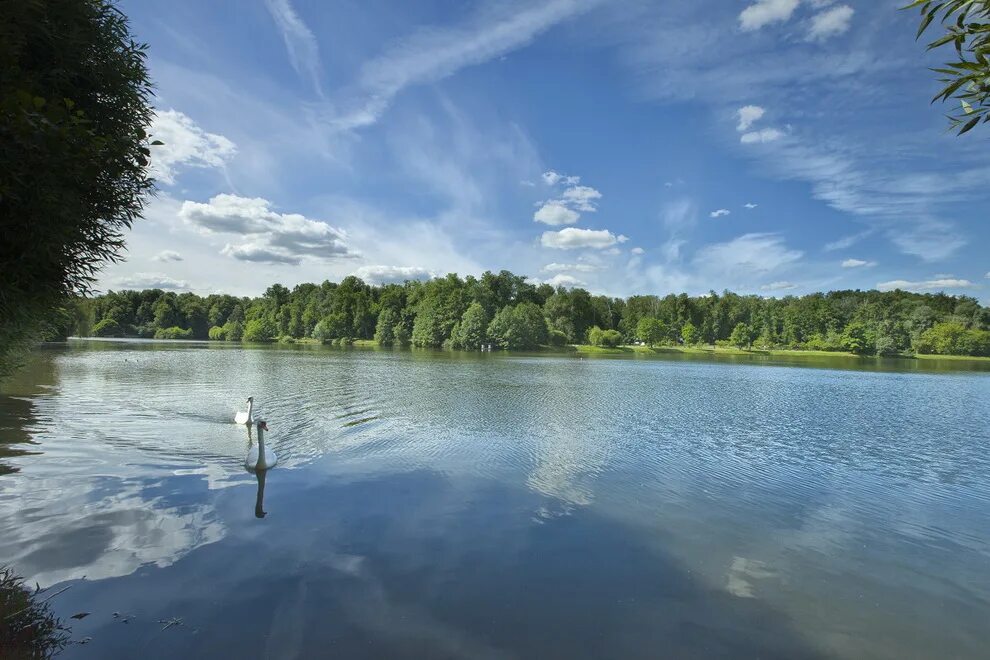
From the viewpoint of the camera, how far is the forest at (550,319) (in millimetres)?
113188

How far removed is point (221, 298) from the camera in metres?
185

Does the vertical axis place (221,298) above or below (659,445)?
above

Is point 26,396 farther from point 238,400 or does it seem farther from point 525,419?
point 525,419

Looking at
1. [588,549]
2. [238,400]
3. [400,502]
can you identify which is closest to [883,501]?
[588,549]

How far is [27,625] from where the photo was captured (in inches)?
225

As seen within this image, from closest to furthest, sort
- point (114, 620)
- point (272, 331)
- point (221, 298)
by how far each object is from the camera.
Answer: point (114, 620) < point (272, 331) < point (221, 298)

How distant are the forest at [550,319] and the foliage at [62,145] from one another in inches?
3914

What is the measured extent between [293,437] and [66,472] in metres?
6.36

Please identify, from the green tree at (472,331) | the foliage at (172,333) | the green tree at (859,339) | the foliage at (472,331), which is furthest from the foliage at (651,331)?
the foliage at (172,333)

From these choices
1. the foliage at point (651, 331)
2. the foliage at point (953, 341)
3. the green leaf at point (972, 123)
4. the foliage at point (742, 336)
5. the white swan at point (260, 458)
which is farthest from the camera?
the foliage at point (651, 331)

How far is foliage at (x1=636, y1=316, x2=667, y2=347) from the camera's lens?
129m

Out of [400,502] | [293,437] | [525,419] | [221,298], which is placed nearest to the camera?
[400,502]

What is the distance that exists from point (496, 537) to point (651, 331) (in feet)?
415

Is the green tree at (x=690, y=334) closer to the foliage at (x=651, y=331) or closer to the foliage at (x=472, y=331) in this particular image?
the foliage at (x=651, y=331)
